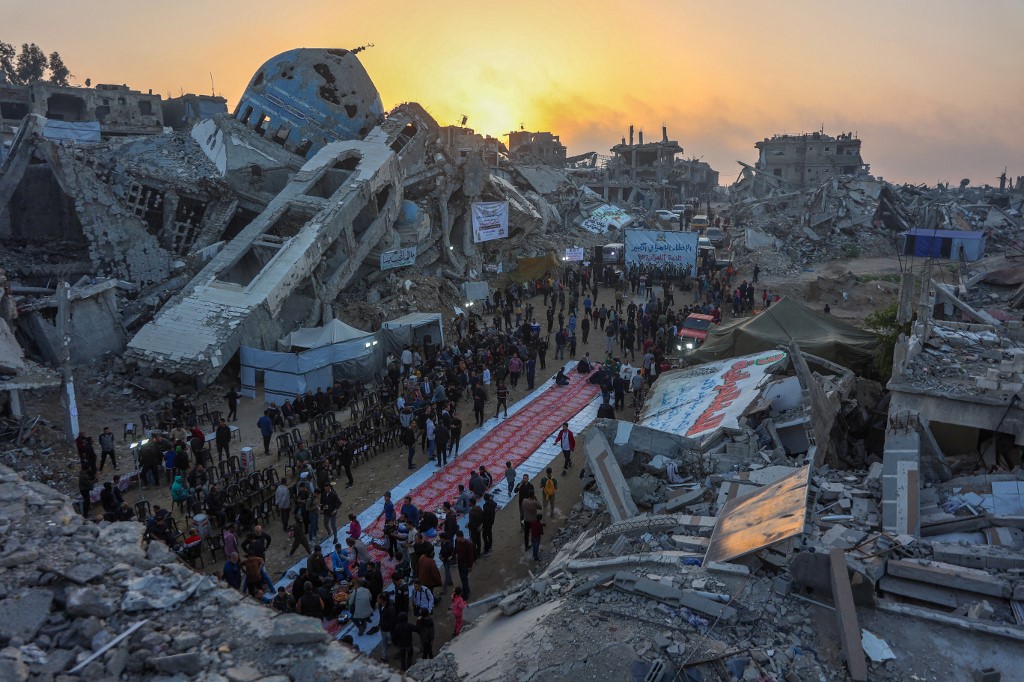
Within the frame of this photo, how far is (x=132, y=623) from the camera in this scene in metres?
5.19

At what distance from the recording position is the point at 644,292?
32500mm

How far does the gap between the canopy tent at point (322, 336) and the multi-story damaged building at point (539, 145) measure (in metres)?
61.2

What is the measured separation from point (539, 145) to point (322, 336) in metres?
64.5

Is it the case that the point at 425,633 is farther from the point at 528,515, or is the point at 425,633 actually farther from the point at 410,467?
the point at 410,467

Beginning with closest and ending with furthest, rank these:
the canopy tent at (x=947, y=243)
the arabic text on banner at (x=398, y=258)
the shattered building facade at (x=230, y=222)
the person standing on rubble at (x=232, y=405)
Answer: the person standing on rubble at (x=232, y=405) < the shattered building facade at (x=230, y=222) < the arabic text on banner at (x=398, y=258) < the canopy tent at (x=947, y=243)

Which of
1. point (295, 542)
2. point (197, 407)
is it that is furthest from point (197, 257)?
point (295, 542)

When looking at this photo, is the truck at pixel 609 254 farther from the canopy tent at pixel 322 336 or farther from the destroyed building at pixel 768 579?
the destroyed building at pixel 768 579

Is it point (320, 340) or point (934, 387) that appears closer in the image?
point (934, 387)

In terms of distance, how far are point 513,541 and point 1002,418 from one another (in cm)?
870

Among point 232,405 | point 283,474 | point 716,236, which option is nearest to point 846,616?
point 283,474

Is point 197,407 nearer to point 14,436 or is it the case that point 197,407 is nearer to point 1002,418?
point 14,436

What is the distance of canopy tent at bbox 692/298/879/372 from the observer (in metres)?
17.7

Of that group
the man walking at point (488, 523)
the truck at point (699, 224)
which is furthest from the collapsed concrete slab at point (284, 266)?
the truck at point (699, 224)

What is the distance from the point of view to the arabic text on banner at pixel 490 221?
33281 millimetres
